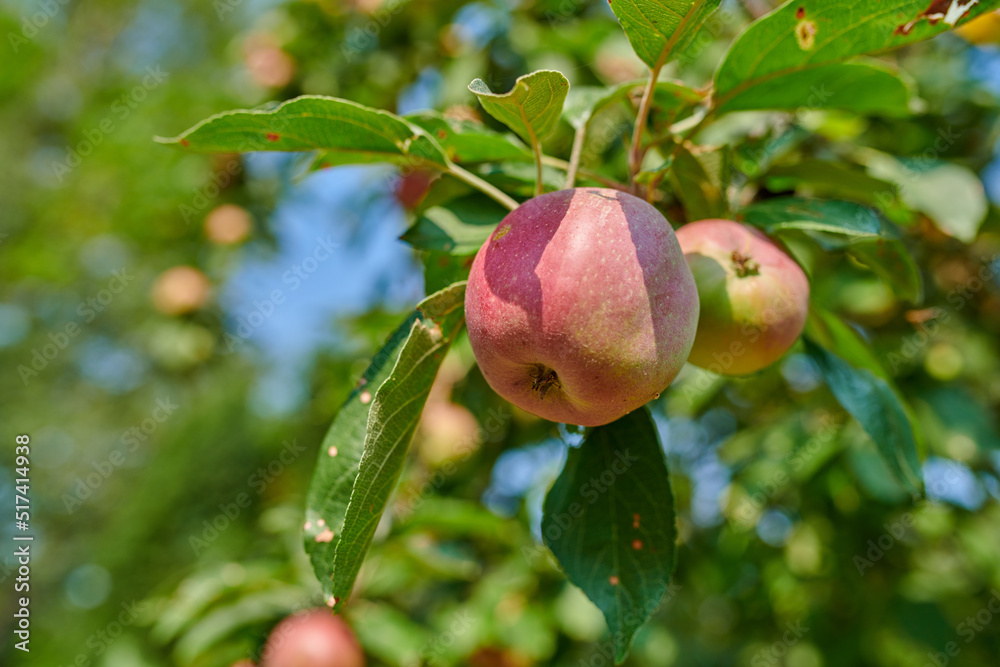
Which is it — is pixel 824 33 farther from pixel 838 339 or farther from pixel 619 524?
pixel 619 524

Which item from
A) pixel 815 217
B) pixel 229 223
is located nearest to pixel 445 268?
pixel 815 217

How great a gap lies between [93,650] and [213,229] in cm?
769

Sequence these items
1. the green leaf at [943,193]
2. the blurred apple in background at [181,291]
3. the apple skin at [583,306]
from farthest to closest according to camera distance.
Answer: the blurred apple in background at [181,291] → the green leaf at [943,193] → the apple skin at [583,306]

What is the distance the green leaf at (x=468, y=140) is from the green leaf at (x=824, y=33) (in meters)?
0.28

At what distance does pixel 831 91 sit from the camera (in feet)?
3.23

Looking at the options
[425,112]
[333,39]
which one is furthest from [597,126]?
[333,39]

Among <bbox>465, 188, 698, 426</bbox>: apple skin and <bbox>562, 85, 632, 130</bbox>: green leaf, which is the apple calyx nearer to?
<bbox>465, 188, 698, 426</bbox>: apple skin

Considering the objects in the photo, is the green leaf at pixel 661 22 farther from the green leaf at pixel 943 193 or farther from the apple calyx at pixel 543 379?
the green leaf at pixel 943 193

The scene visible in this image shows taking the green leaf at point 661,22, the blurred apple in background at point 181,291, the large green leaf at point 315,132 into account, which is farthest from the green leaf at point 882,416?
the blurred apple in background at point 181,291

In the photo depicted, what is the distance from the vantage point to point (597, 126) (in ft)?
4.61

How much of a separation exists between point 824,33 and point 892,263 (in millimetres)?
367

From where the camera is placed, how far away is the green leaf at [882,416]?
89cm

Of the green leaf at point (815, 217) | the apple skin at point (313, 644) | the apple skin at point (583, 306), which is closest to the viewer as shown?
the apple skin at point (583, 306)

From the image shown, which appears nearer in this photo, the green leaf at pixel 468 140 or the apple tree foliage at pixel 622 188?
the apple tree foliage at pixel 622 188
